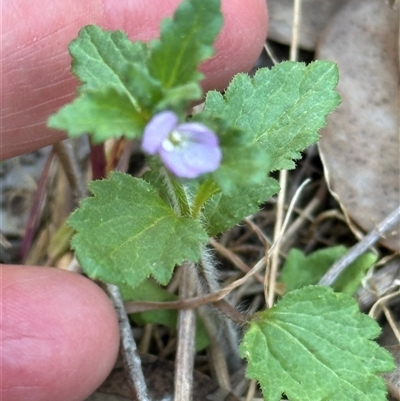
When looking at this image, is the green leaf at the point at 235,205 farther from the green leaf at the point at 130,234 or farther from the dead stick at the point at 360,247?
the dead stick at the point at 360,247

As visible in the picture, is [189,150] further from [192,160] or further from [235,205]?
[235,205]

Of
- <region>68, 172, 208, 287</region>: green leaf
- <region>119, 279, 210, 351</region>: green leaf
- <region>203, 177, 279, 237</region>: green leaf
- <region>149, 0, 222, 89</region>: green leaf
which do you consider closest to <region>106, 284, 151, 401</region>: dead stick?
<region>119, 279, 210, 351</region>: green leaf

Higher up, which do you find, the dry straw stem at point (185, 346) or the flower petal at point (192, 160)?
the flower petal at point (192, 160)

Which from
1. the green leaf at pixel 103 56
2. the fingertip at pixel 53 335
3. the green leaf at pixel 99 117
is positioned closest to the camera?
the green leaf at pixel 99 117

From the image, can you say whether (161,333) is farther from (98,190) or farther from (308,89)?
(308,89)

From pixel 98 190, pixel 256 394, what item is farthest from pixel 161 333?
pixel 98 190

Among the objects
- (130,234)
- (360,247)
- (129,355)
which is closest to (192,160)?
(130,234)

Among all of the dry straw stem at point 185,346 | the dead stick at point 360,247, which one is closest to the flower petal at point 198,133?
the dry straw stem at point 185,346

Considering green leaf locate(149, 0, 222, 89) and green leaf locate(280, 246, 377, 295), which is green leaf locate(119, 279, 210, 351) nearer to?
green leaf locate(280, 246, 377, 295)
